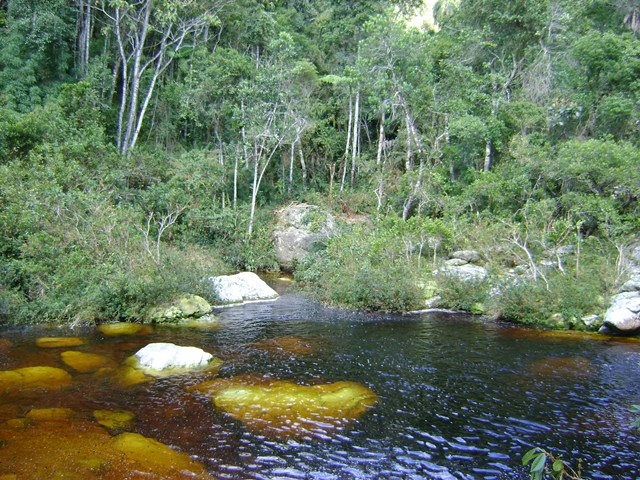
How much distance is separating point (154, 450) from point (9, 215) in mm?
11322

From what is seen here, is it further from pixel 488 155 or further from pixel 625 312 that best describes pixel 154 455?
pixel 488 155

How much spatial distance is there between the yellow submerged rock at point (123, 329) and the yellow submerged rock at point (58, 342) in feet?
2.62

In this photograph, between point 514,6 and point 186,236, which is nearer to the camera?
point 186,236

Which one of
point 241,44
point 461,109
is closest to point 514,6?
point 461,109

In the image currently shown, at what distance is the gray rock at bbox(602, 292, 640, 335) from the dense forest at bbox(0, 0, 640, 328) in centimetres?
81

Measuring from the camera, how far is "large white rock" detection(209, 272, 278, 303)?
1622 cm

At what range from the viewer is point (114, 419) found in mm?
6973

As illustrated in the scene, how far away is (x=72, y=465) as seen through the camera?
18.5ft

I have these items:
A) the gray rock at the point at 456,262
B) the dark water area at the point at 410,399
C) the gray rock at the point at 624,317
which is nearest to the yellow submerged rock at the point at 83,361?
the dark water area at the point at 410,399

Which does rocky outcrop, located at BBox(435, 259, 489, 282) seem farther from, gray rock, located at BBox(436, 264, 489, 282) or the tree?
the tree

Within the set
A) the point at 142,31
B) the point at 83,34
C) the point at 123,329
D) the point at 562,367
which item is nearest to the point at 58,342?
the point at 123,329

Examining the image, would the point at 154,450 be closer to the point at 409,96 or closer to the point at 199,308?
the point at 199,308

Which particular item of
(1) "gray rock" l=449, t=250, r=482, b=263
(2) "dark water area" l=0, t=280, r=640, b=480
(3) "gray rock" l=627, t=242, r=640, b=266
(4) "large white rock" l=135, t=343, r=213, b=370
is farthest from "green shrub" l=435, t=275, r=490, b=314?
(4) "large white rock" l=135, t=343, r=213, b=370

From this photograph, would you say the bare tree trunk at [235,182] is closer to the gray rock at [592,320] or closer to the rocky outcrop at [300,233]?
the rocky outcrop at [300,233]
